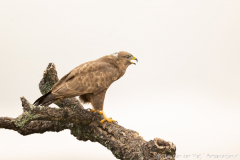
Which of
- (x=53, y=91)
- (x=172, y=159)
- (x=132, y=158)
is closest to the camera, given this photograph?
(x=172, y=159)

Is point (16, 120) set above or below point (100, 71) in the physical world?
below

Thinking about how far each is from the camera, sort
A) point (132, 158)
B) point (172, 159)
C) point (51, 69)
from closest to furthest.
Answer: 1. point (172, 159)
2. point (132, 158)
3. point (51, 69)

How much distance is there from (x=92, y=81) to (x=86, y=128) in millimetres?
969

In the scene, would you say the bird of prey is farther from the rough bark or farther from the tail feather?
the rough bark

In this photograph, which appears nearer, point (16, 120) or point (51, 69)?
point (16, 120)

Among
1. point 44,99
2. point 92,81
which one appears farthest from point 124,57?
point 44,99

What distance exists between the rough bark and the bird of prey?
7.9 inches

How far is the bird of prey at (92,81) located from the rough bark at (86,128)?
0.20 metres

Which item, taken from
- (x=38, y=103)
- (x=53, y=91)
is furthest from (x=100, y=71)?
(x=38, y=103)

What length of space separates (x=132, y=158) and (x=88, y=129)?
124 centimetres

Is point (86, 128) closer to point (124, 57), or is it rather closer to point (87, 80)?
point (87, 80)

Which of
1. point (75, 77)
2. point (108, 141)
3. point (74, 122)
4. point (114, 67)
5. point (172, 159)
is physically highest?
point (114, 67)

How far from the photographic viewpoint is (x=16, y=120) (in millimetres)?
4027

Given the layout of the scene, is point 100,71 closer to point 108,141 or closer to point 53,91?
point 53,91
